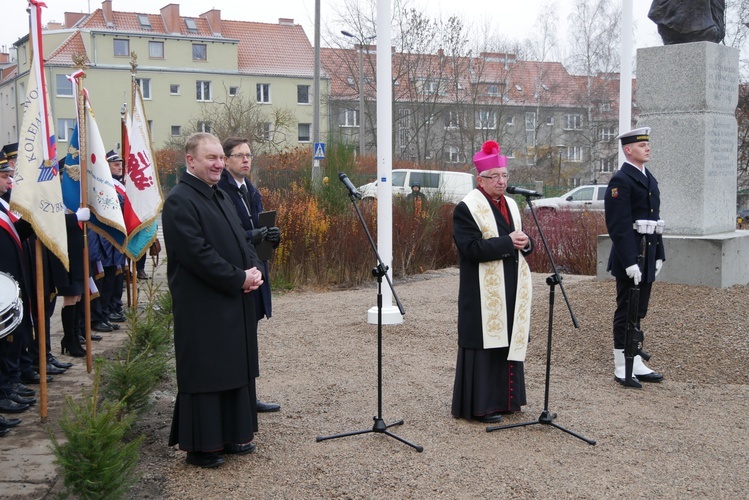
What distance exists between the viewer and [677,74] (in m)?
9.59

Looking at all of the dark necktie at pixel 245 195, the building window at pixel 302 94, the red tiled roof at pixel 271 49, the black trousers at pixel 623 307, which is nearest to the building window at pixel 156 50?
the red tiled roof at pixel 271 49

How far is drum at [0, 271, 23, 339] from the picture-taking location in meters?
4.70

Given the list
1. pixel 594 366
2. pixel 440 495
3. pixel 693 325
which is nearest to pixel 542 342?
pixel 594 366

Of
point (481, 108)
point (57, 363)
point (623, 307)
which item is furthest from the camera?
point (481, 108)

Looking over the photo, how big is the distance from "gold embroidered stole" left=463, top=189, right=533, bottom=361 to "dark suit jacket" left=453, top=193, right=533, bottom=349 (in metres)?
0.03

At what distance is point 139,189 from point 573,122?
49.3m

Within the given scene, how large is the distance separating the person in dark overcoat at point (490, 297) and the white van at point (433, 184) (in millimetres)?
7972

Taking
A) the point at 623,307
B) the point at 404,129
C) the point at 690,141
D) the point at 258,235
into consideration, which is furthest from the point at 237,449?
the point at 404,129

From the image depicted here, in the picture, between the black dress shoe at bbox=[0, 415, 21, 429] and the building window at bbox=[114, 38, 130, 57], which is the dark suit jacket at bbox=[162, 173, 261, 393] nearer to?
the black dress shoe at bbox=[0, 415, 21, 429]

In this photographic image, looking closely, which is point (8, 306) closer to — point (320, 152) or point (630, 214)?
point (630, 214)

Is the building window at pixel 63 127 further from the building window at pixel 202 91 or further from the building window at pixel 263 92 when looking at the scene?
the building window at pixel 263 92

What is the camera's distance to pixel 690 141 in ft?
31.0

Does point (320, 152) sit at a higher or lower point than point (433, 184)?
higher

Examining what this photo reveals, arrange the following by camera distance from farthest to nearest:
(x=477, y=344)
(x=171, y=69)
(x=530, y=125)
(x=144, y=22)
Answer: (x=144, y=22)
(x=171, y=69)
(x=530, y=125)
(x=477, y=344)
